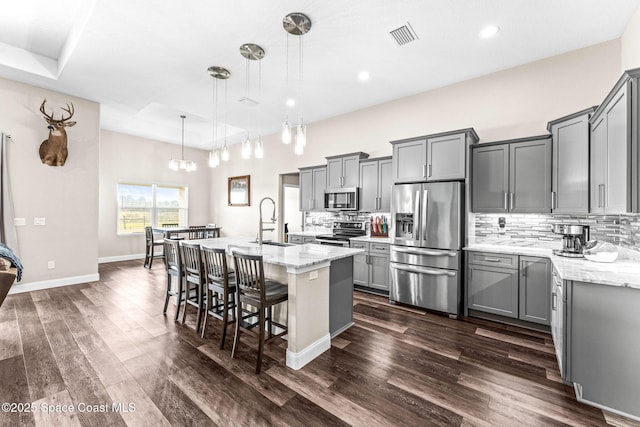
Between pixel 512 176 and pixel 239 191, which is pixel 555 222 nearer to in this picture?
pixel 512 176

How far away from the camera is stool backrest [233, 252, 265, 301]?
233 centimetres

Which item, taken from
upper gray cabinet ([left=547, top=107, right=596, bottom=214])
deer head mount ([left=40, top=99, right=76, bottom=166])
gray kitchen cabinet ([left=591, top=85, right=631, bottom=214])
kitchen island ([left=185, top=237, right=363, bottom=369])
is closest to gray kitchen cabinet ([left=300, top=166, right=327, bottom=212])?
kitchen island ([left=185, top=237, right=363, bottom=369])

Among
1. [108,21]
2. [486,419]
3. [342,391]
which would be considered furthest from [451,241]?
[108,21]

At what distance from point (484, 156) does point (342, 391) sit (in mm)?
3313

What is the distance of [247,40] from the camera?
3.22 m

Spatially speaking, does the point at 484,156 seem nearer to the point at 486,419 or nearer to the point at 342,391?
the point at 486,419

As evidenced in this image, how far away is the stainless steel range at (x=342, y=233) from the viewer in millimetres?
4945

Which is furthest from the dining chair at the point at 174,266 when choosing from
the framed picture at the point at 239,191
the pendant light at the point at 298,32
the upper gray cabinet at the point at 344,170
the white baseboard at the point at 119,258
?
the white baseboard at the point at 119,258

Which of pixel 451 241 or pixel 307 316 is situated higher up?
pixel 451 241

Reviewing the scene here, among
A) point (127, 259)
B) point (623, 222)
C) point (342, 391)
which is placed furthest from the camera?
point (127, 259)

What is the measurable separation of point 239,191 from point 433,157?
5.59m

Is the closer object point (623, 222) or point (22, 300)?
point (623, 222)

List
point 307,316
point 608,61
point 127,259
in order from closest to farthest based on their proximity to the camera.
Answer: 1. point 307,316
2. point 608,61
3. point 127,259

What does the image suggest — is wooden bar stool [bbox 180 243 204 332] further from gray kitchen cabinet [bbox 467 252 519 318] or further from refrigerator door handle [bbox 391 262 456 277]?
gray kitchen cabinet [bbox 467 252 519 318]
